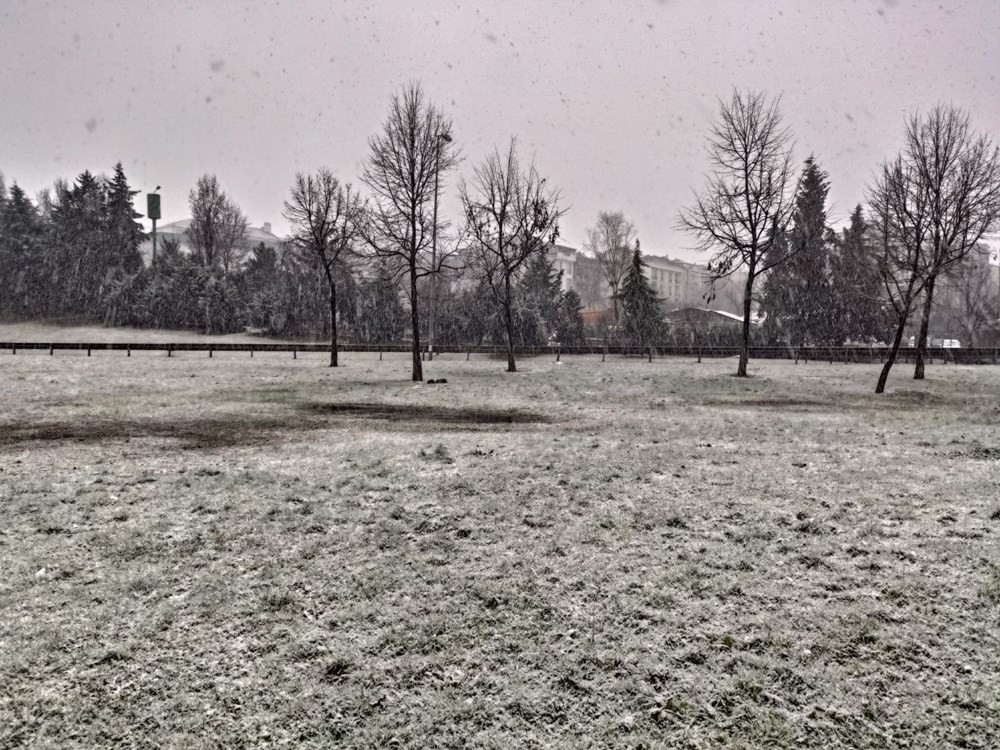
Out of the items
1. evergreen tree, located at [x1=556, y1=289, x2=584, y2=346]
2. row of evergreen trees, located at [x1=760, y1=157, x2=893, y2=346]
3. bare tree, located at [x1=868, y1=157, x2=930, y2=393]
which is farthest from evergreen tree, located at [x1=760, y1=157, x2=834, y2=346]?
bare tree, located at [x1=868, y1=157, x2=930, y2=393]

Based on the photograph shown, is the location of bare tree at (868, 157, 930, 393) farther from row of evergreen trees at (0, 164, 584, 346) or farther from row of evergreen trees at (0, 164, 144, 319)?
row of evergreen trees at (0, 164, 144, 319)

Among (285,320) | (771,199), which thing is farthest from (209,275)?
(771,199)

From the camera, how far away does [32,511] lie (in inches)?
248

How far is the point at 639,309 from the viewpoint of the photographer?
5497cm

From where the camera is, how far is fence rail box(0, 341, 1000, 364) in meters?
41.1

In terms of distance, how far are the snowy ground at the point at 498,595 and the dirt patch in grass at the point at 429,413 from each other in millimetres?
3400

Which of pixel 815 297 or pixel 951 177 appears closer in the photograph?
pixel 951 177

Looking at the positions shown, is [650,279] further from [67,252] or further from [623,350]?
[67,252]

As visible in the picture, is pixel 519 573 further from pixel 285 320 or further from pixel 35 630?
pixel 285 320

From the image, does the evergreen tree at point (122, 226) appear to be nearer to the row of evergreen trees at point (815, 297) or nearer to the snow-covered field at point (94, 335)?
the snow-covered field at point (94, 335)

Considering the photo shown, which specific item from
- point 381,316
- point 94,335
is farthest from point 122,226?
point 381,316

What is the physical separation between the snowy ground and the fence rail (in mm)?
33839

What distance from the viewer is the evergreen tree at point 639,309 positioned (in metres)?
54.9

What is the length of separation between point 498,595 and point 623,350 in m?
41.8
